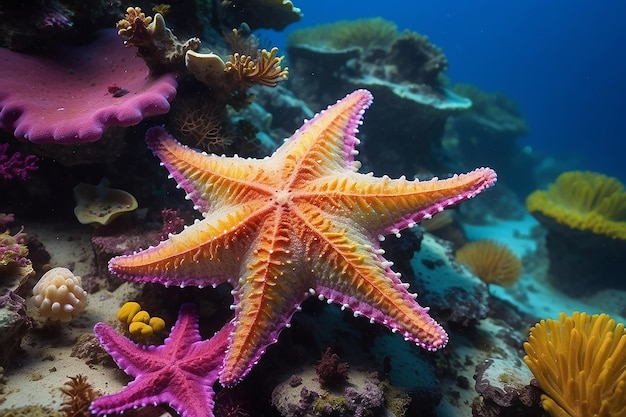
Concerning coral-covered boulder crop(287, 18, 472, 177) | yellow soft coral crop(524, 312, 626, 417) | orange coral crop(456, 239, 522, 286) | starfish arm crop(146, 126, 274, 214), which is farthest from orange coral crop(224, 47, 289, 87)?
coral-covered boulder crop(287, 18, 472, 177)

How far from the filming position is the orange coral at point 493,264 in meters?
8.69

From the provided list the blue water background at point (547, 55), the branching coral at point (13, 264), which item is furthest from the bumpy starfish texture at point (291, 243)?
the blue water background at point (547, 55)

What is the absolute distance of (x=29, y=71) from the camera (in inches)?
190

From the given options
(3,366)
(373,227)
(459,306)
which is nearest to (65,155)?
(3,366)

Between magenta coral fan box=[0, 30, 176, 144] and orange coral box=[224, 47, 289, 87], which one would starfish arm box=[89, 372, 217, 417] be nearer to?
magenta coral fan box=[0, 30, 176, 144]

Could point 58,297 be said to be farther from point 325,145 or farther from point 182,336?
point 325,145

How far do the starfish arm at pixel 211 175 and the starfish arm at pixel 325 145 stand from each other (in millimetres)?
296

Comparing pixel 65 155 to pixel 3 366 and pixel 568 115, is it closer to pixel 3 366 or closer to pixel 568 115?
pixel 3 366

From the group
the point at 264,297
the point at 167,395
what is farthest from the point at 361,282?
the point at 167,395

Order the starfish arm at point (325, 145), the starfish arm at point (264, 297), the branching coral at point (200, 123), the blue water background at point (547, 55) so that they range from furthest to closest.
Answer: the blue water background at point (547, 55) → the branching coral at point (200, 123) → the starfish arm at point (325, 145) → the starfish arm at point (264, 297)

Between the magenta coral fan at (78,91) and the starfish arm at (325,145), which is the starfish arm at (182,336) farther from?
the magenta coral fan at (78,91)

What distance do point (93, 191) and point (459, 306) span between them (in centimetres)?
545

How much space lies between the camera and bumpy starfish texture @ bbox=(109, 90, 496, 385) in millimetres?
3508

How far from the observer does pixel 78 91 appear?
16.4 feet
